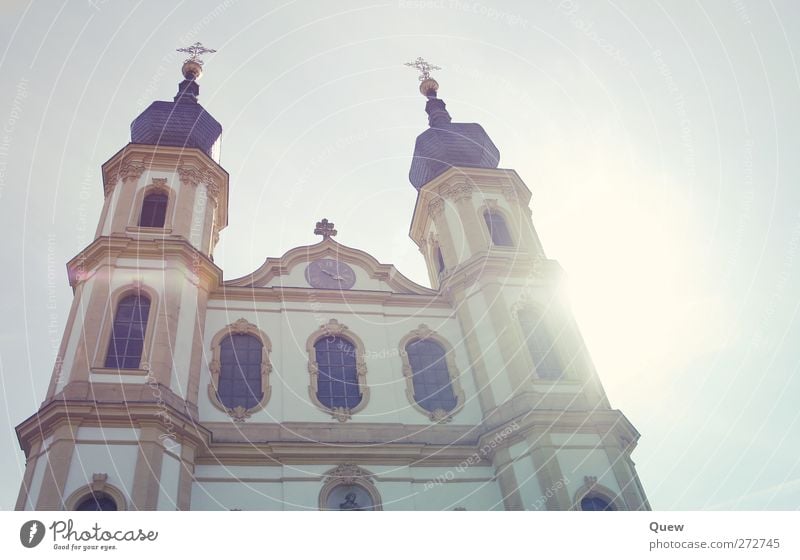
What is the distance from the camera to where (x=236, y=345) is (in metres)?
17.9

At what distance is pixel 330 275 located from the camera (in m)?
20.7

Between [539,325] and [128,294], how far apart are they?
10909mm

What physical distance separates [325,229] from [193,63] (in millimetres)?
11040

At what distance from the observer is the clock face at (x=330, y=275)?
20.4 meters

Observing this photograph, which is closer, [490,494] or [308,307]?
[490,494]

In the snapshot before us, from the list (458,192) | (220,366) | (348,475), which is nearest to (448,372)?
(348,475)

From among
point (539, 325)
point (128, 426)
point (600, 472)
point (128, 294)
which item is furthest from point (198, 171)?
point (600, 472)

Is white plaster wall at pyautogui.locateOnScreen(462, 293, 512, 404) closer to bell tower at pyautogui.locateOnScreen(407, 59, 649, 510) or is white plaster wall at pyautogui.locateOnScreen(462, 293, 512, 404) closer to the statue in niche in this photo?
bell tower at pyautogui.locateOnScreen(407, 59, 649, 510)

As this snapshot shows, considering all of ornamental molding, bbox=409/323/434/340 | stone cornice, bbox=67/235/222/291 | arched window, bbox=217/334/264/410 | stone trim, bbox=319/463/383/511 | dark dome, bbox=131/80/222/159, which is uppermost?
dark dome, bbox=131/80/222/159

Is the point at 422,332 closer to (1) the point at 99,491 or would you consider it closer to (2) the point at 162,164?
(1) the point at 99,491

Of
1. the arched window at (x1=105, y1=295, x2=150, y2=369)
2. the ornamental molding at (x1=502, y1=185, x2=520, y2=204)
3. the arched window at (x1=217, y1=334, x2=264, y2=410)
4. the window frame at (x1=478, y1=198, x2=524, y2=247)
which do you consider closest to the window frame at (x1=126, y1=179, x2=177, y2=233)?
the arched window at (x1=105, y1=295, x2=150, y2=369)

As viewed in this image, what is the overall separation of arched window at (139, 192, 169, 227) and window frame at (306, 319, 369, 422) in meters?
5.64

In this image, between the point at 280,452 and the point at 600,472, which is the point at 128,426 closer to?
the point at 280,452

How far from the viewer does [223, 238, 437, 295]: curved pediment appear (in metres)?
20.1
